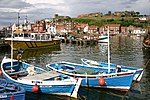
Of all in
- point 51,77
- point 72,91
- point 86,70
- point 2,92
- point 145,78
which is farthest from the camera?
point 145,78

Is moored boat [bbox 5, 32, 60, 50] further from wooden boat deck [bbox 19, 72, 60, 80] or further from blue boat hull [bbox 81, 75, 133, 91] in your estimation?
blue boat hull [bbox 81, 75, 133, 91]

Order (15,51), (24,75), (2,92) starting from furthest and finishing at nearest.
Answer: (15,51)
(24,75)
(2,92)

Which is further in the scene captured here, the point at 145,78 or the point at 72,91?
the point at 145,78

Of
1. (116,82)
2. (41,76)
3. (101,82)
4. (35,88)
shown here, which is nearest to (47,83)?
(35,88)

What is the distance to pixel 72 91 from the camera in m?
18.0

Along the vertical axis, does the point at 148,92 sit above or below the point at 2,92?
below

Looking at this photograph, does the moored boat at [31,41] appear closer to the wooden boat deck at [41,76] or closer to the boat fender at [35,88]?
the wooden boat deck at [41,76]

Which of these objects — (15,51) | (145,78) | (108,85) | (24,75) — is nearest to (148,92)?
(108,85)

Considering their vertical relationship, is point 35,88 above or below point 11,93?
below

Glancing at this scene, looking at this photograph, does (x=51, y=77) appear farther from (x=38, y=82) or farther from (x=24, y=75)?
(x=24, y=75)

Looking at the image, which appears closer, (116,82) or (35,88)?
(35,88)

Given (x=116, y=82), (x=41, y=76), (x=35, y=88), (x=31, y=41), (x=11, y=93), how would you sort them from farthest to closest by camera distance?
(x=31, y=41), (x=116, y=82), (x=41, y=76), (x=35, y=88), (x=11, y=93)

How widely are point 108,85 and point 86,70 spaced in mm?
3663

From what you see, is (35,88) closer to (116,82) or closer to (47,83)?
(47,83)
